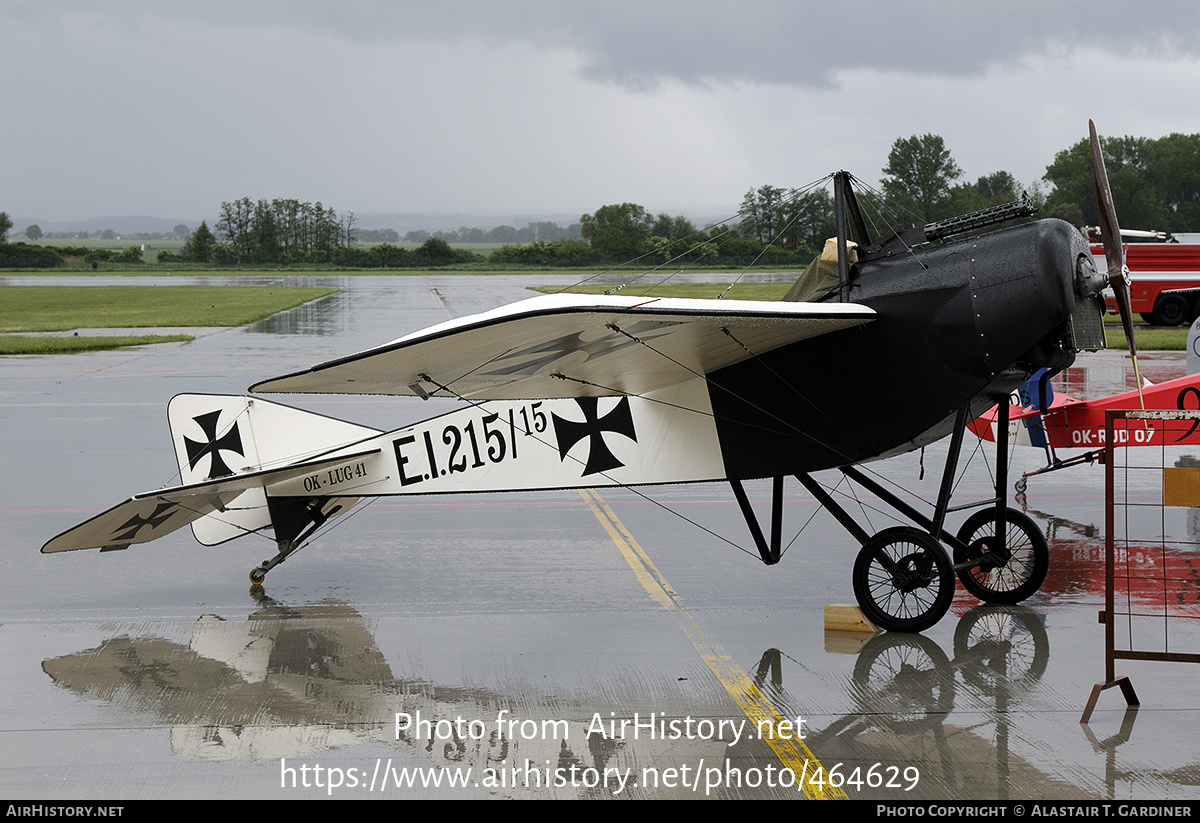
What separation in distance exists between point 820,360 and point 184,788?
469 cm

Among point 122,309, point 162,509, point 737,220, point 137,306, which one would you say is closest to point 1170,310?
point 737,220

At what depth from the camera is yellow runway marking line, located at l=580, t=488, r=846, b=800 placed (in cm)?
503

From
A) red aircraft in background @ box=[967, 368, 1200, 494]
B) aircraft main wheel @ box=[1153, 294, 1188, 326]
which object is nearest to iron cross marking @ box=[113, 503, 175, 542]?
red aircraft in background @ box=[967, 368, 1200, 494]

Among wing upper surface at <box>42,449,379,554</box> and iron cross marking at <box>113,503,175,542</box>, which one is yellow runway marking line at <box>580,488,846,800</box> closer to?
wing upper surface at <box>42,449,379,554</box>

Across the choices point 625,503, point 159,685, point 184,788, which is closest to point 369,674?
point 159,685

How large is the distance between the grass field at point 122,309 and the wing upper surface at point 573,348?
2500cm

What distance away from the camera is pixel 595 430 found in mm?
7934

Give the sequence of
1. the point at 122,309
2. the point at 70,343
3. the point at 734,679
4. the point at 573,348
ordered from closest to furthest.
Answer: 1. the point at 573,348
2. the point at 734,679
3. the point at 70,343
4. the point at 122,309

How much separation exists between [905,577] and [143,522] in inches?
219

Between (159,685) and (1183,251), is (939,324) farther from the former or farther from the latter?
(1183,251)

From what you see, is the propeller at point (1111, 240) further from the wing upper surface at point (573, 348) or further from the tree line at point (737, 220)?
the tree line at point (737, 220)

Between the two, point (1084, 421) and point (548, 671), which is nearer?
point (548, 671)

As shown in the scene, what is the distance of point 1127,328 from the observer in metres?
7.20

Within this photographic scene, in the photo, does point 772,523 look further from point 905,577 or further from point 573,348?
point 573,348
